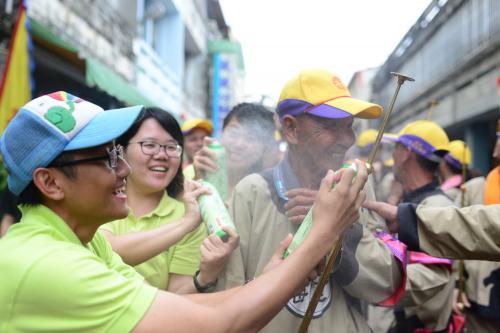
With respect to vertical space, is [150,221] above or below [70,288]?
below

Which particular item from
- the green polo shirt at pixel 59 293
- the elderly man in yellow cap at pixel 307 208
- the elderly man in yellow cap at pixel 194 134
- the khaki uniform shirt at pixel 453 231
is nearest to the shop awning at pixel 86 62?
the elderly man in yellow cap at pixel 194 134

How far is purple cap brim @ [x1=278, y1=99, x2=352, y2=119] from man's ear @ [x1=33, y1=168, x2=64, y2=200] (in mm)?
966

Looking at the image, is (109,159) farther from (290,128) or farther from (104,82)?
(104,82)

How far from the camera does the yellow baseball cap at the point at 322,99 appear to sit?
1804 millimetres

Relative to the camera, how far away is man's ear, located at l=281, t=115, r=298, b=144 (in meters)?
1.95

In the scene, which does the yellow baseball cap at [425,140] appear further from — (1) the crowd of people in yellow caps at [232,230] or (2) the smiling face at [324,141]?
(2) the smiling face at [324,141]

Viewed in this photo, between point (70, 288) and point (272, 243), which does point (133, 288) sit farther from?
point (272, 243)

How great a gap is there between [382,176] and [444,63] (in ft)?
10.9

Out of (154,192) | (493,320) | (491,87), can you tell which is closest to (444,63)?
(491,87)

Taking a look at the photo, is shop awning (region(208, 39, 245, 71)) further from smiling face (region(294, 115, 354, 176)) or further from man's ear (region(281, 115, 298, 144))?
smiling face (region(294, 115, 354, 176))

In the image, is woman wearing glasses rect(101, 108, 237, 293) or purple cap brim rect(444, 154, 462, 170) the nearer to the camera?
woman wearing glasses rect(101, 108, 237, 293)

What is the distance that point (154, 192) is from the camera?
2.41 metres

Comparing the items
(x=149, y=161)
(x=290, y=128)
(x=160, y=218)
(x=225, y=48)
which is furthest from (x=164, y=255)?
(x=225, y=48)

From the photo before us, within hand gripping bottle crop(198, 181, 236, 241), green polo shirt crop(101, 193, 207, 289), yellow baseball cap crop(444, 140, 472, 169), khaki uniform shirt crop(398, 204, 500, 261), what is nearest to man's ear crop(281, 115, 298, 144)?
hand gripping bottle crop(198, 181, 236, 241)
